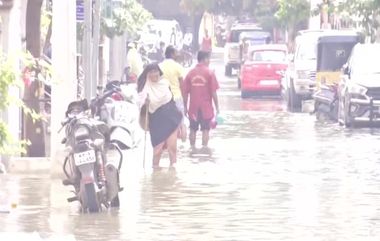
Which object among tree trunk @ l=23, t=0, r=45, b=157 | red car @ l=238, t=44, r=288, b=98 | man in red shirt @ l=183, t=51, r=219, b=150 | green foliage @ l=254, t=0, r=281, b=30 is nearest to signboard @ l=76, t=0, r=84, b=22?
man in red shirt @ l=183, t=51, r=219, b=150

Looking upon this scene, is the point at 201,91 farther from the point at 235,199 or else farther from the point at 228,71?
the point at 228,71

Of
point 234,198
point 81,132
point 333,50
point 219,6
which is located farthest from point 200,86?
point 219,6

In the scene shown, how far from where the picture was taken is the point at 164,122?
21344 mm

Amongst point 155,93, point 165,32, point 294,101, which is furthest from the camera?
point 165,32

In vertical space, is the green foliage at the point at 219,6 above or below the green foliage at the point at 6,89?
below

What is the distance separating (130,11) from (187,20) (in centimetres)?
5763

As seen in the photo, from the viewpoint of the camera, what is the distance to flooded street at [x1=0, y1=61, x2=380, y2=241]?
1466 cm

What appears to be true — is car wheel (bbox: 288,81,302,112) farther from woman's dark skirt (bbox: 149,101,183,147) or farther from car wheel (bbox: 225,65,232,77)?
car wheel (bbox: 225,65,232,77)

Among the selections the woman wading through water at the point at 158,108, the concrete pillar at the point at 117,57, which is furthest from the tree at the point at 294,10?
the woman wading through water at the point at 158,108

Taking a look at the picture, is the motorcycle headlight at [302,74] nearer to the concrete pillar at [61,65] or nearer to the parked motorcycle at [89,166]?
the concrete pillar at [61,65]

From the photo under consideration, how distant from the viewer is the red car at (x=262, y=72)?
4553cm

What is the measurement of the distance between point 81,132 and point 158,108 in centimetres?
531

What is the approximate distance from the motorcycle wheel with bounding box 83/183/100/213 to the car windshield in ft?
98.8

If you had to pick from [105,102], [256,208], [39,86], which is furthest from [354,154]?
[256,208]
